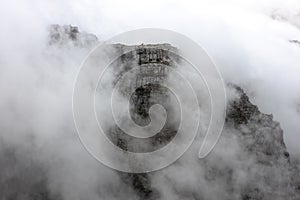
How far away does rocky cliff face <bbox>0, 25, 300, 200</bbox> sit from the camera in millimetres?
140000

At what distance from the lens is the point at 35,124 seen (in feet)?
481

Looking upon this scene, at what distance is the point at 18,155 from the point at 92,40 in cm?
2964

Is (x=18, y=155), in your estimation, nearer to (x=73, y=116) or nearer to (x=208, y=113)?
(x=73, y=116)

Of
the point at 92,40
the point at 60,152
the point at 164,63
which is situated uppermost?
the point at 92,40

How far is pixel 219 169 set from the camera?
146750 millimetres

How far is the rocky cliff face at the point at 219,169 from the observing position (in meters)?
140

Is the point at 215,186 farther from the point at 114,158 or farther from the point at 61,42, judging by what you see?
the point at 61,42

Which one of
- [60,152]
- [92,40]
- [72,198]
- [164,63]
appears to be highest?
[92,40]

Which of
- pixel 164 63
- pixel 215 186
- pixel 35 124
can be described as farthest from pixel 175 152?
pixel 35 124

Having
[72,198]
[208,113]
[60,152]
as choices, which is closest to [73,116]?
[60,152]

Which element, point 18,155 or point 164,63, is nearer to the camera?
point 164,63

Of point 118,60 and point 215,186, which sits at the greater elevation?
point 118,60

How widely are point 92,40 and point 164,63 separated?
23.8m

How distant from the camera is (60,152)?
145 metres
